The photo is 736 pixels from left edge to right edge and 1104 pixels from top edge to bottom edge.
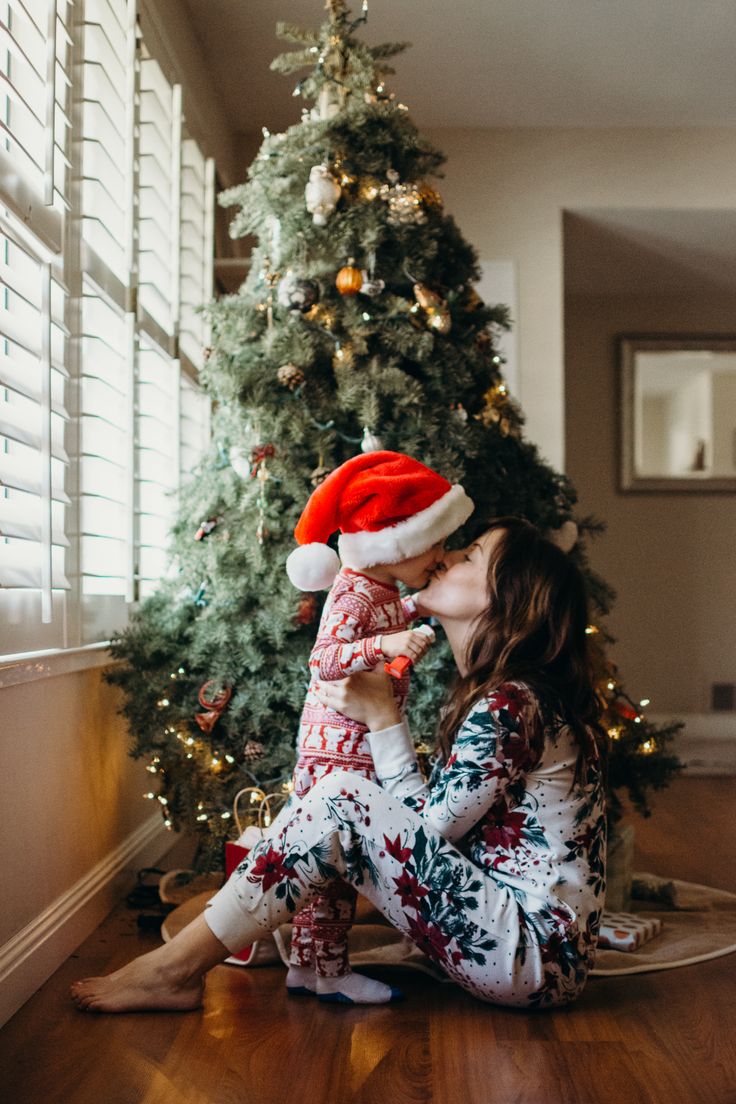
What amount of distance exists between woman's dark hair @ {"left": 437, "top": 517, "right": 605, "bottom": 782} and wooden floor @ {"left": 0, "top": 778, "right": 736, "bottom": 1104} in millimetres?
450

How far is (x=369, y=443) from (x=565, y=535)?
0.63m

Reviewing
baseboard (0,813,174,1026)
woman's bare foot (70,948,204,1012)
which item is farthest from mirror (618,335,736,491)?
woman's bare foot (70,948,204,1012)

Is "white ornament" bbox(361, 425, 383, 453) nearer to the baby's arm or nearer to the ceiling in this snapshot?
the baby's arm

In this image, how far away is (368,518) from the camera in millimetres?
2119

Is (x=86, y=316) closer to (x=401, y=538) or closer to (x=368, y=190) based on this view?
(x=368, y=190)

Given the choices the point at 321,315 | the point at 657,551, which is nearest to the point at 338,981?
the point at 321,315

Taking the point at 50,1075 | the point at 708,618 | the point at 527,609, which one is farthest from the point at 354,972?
the point at 708,618

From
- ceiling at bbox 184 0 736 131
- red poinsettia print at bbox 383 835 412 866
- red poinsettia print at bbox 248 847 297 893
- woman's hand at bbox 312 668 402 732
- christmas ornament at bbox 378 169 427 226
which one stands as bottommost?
red poinsettia print at bbox 248 847 297 893

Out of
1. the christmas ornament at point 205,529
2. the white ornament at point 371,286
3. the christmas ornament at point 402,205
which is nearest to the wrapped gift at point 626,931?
the christmas ornament at point 205,529

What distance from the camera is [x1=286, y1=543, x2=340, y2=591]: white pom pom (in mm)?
2129

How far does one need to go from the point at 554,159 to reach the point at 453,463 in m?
2.89

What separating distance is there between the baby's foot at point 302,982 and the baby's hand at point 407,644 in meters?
0.64

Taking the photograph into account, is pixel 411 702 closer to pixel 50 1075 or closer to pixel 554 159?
pixel 50 1075

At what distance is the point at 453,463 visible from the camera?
2.66m
